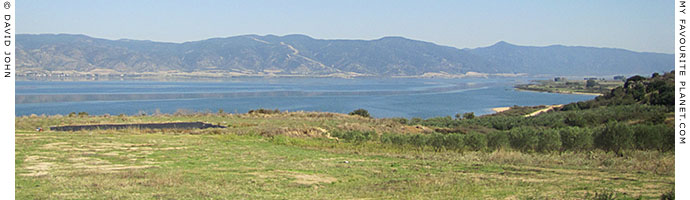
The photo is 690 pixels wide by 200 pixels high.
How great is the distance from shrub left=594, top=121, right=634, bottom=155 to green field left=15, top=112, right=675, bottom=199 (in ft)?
10.2

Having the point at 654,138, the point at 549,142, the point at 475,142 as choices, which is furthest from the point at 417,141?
the point at 654,138

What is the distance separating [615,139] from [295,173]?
1432 centimetres

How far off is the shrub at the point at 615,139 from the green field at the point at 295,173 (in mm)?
3104

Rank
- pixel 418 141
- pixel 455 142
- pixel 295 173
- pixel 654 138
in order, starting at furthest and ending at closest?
pixel 418 141 → pixel 455 142 → pixel 654 138 → pixel 295 173

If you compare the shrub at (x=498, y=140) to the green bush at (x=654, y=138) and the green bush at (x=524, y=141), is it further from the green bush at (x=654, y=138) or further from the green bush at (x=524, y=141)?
the green bush at (x=654, y=138)

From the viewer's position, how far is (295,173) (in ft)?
41.2

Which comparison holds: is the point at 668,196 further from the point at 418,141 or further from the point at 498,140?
the point at 418,141

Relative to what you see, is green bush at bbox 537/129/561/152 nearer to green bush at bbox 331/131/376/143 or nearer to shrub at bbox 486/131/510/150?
shrub at bbox 486/131/510/150

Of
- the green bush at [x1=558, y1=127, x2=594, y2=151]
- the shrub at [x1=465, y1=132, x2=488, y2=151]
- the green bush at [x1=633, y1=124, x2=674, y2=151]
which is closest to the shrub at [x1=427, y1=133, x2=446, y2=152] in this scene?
the shrub at [x1=465, y1=132, x2=488, y2=151]

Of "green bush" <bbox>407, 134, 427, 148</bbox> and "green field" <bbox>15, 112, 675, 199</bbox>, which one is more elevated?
"green field" <bbox>15, 112, 675, 199</bbox>

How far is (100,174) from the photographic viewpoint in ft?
36.8

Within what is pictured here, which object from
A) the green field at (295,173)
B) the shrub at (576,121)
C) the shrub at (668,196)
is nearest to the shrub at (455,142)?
the green field at (295,173)

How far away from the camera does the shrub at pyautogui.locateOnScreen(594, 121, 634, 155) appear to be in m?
20.7

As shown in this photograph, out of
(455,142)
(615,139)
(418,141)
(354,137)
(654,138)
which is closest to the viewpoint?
(654,138)
